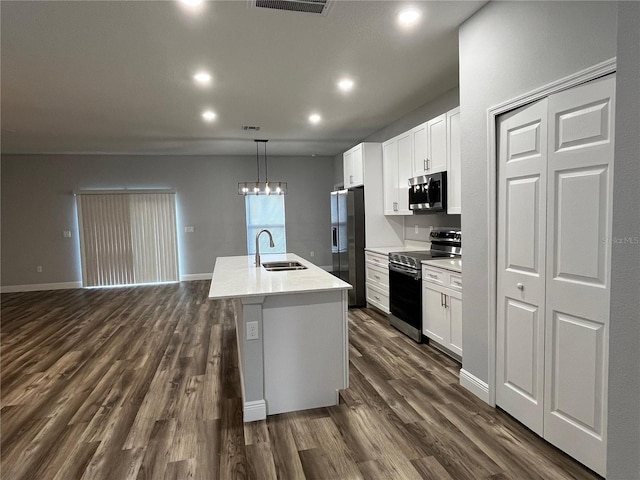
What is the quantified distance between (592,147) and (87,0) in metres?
2.97

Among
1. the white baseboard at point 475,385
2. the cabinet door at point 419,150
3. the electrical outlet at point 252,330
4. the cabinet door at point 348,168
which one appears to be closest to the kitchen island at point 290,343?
the electrical outlet at point 252,330

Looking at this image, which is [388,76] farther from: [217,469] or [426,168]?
[217,469]

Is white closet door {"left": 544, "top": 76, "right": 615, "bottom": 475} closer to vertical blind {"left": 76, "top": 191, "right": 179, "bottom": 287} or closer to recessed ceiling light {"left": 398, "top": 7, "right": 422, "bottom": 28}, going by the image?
recessed ceiling light {"left": 398, "top": 7, "right": 422, "bottom": 28}

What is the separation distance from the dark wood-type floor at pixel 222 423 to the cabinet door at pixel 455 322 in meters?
0.19

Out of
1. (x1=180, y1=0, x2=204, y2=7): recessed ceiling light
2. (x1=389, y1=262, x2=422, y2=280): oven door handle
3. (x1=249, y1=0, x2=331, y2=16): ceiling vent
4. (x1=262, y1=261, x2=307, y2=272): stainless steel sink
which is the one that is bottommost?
(x1=389, y1=262, x2=422, y2=280): oven door handle

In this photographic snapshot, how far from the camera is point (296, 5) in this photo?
7.59 ft

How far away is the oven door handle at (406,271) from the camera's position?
3734mm

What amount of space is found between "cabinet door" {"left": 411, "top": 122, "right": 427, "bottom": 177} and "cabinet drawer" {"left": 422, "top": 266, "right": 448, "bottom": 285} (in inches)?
45.9

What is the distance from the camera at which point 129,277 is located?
752 centimetres

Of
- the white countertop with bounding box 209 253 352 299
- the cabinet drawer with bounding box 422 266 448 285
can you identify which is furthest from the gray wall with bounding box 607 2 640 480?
the cabinet drawer with bounding box 422 266 448 285

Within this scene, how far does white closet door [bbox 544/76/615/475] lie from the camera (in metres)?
1.72

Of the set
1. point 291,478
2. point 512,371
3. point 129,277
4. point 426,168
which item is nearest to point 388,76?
point 426,168

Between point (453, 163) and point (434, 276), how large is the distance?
112cm

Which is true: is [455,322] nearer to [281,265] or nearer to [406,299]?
[406,299]
